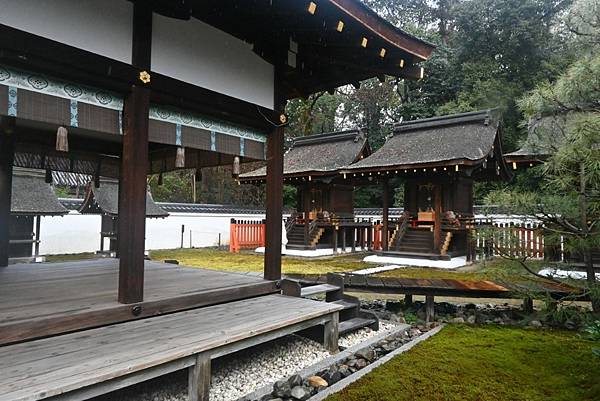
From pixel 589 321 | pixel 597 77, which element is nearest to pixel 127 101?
pixel 597 77

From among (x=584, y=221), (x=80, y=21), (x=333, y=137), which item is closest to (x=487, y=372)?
(x=584, y=221)

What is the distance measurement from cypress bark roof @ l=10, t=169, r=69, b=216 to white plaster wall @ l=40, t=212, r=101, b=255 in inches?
113

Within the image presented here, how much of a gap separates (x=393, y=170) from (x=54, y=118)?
9.99m

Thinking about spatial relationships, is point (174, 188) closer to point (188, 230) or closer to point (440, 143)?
point (188, 230)

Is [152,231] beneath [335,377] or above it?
above

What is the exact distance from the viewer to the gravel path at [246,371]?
2848 millimetres

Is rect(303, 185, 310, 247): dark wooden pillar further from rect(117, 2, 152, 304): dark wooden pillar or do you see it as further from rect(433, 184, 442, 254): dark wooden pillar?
rect(117, 2, 152, 304): dark wooden pillar

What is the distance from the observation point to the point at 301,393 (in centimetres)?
280

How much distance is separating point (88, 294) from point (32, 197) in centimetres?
807

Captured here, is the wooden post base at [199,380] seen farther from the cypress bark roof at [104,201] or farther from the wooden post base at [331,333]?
the cypress bark roof at [104,201]

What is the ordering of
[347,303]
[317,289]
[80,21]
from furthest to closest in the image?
[347,303]
[317,289]
[80,21]

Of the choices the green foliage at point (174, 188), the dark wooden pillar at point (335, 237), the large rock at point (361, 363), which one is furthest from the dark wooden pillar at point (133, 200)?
the green foliage at point (174, 188)

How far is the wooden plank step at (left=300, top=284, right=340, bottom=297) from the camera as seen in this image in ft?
14.4

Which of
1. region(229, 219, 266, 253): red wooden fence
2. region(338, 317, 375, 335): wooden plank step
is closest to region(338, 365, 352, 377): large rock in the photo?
region(338, 317, 375, 335): wooden plank step
